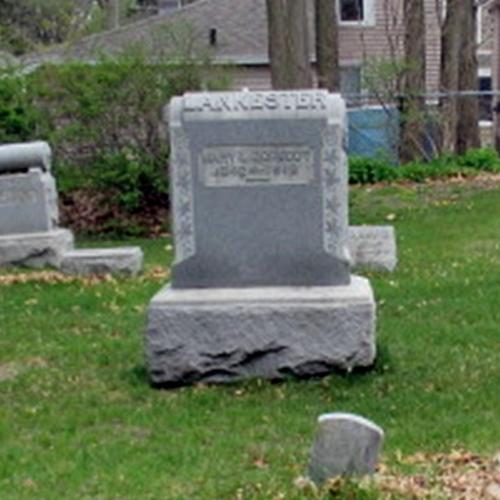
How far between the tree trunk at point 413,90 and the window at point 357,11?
→ 1053cm

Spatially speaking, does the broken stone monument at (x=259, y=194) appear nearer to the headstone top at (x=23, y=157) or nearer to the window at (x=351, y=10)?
the headstone top at (x=23, y=157)

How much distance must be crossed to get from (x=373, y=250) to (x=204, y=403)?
19.8 ft

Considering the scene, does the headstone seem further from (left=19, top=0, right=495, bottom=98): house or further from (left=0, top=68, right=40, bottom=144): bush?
(left=19, top=0, right=495, bottom=98): house

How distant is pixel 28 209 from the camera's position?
16.3 m

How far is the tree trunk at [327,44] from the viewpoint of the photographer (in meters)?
28.3

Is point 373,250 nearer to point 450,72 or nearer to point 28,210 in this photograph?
point 28,210

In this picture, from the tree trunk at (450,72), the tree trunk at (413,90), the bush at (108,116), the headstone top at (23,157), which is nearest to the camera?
the headstone top at (23,157)

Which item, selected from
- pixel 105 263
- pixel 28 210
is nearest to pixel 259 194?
pixel 105 263

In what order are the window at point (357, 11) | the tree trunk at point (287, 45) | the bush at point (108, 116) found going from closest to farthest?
the bush at point (108, 116), the tree trunk at point (287, 45), the window at point (357, 11)

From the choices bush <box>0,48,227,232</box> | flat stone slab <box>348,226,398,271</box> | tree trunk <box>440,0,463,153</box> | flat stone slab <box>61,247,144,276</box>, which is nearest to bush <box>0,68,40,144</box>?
bush <box>0,48,227,232</box>

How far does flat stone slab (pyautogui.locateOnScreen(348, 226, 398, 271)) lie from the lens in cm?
1432

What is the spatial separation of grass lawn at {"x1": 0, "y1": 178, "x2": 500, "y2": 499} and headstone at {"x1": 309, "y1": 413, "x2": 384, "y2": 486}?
19 centimetres

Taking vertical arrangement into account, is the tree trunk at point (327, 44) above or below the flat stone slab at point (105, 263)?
above

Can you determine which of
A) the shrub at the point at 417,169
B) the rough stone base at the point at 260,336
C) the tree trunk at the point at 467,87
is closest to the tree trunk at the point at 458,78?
the tree trunk at the point at 467,87
